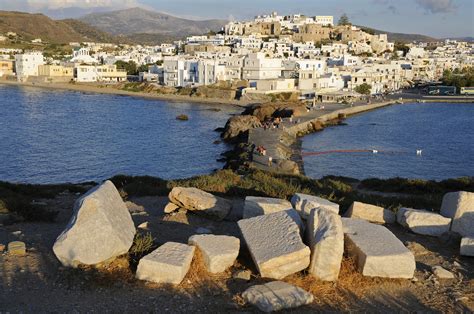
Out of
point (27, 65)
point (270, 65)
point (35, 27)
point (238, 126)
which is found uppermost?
point (35, 27)

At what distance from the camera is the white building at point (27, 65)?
296 feet

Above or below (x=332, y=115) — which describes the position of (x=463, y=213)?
above

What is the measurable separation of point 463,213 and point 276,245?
3.63 meters

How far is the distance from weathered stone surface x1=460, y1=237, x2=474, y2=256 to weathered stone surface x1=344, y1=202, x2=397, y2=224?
1684 millimetres

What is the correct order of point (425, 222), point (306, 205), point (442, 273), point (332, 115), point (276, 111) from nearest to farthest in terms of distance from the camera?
point (442, 273) → point (306, 205) → point (425, 222) → point (276, 111) → point (332, 115)

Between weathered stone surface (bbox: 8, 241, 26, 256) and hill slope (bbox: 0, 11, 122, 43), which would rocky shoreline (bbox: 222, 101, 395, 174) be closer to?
weathered stone surface (bbox: 8, 241, 26, 256)

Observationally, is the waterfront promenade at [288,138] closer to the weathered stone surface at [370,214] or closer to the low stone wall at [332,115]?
the low stone wall at [332,115]

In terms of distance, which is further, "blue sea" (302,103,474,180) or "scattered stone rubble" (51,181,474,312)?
"blue sea" (302,103,474,180)

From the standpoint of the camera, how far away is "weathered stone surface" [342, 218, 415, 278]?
589 centimetres

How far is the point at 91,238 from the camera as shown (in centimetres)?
572

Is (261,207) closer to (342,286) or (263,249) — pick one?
(263,249)

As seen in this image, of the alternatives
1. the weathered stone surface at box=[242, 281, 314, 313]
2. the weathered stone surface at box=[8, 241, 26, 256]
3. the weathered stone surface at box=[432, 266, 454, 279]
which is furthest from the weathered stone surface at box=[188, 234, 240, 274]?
the weathered stone surface at box=[432, 266, 454, 279]

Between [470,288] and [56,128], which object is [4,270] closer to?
[470,288]

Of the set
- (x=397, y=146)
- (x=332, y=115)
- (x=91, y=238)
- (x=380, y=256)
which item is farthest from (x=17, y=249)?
(x=332, y=115)
